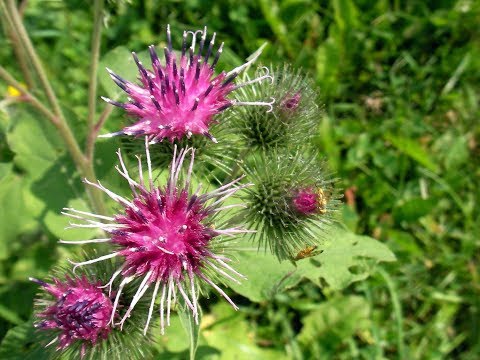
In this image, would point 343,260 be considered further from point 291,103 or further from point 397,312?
point 397,312

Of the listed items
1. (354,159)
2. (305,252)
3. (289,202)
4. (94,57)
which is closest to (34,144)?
(94,57)

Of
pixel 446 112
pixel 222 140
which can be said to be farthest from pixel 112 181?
pixel 446 112

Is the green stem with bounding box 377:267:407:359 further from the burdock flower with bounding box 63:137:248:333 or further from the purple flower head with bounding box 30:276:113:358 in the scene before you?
the purple flower head with bounding box 30:276:113:358

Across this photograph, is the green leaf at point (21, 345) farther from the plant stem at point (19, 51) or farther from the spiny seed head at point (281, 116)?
the plant stem at point (19, 51)

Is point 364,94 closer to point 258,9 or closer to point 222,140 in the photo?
point 258,9

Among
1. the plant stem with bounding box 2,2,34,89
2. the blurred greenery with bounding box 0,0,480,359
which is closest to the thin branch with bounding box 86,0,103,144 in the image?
the blurred greenery with bounding box 0,0,480,359

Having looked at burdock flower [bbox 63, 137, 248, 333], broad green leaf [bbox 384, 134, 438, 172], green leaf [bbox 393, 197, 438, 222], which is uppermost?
broad green leaf [bbox 384, 134, 438, 172]
